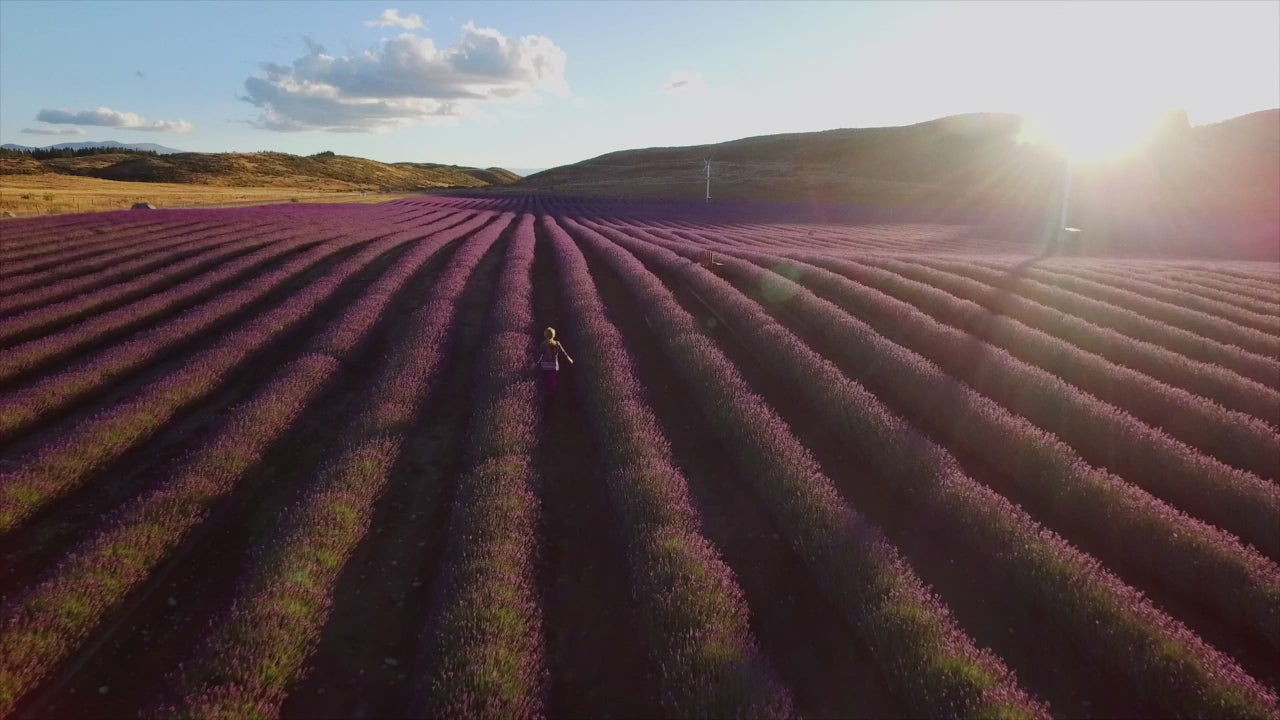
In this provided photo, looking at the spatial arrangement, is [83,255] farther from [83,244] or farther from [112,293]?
[112,293]

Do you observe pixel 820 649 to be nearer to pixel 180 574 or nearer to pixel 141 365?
pixel 180 574

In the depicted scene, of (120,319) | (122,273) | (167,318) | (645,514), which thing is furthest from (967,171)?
(645,514)

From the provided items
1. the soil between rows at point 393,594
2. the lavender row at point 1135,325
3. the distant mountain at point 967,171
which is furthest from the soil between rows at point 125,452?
the distant mountain at point 967,171

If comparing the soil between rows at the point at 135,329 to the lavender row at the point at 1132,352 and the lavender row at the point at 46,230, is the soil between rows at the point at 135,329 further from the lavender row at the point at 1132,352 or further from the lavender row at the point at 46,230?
the lavender row at the point at 1132,352

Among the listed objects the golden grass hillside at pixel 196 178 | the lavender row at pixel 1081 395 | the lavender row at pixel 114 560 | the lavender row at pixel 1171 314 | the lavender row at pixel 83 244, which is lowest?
the lavender row at pixel 114 560

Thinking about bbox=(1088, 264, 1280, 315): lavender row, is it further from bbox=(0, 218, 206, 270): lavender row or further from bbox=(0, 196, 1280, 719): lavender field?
bbox=(0, 218, 206, 270): lavender row

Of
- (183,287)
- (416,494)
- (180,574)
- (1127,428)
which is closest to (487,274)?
(183,287)

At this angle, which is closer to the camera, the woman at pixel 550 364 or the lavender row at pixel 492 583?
the lavender row at pixel 492 583

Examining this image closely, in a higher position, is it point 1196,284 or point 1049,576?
point 1196,284
